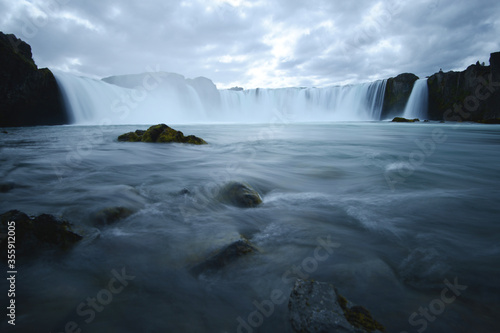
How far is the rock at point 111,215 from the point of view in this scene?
3.20m

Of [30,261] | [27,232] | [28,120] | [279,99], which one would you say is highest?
[279,99]

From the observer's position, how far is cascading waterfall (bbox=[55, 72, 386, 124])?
38.2 meters

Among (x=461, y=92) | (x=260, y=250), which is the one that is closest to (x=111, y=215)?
(x=260, y=250)

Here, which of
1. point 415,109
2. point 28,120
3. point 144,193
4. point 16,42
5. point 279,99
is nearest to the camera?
point 144,193

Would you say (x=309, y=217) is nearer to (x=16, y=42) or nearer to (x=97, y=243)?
(x=97, y=243)

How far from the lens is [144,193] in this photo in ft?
14.7

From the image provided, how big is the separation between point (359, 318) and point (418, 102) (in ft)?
154

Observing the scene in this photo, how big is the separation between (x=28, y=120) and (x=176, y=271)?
108 feet

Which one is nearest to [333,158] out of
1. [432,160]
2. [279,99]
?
[432,160]

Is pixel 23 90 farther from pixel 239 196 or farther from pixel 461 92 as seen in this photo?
pixel 461 92

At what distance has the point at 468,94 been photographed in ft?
113

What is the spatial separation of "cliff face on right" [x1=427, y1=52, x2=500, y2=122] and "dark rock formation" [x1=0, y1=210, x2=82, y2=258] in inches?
1749

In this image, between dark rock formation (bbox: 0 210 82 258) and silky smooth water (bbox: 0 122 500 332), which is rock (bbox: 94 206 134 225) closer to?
silky smooth water (bbox: 0 122 500 332)

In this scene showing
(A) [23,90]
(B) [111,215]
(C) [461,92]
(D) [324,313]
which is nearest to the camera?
(D) [324,313]
